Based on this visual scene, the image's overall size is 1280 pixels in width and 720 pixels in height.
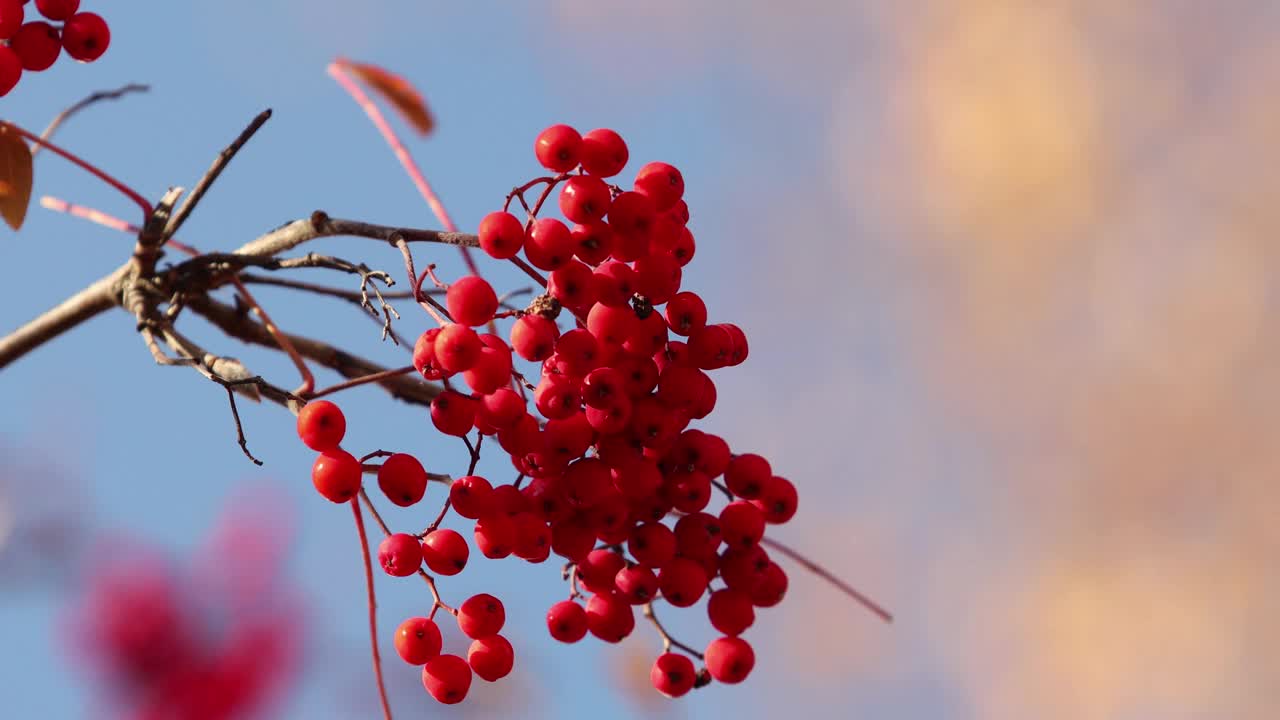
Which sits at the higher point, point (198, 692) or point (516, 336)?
point (516, 336)

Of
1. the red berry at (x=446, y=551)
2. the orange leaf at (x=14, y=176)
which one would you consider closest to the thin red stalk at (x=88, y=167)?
the orange leaf at (x=14, y=176)

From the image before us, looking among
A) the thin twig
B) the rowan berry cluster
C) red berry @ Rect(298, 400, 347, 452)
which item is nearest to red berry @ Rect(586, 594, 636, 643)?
the rowan berry cluster

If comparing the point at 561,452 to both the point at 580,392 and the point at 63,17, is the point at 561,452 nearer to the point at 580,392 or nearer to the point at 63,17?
the point at 580,392

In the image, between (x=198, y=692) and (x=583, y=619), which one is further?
(x=198, y=692)

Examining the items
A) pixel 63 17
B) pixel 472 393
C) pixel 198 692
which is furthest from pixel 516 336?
pixel 198 692

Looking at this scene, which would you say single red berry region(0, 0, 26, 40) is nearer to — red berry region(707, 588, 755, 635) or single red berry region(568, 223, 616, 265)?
single red berry region(568, 223, 616, 265)

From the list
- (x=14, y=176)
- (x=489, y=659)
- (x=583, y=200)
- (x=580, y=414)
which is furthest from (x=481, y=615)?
(x=14, y=176)

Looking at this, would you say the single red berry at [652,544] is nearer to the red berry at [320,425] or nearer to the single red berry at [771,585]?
the single red berry at [771,585]
